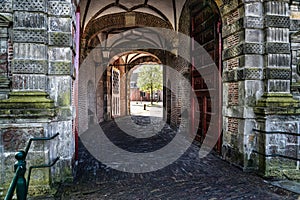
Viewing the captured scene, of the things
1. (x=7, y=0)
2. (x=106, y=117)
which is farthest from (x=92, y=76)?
(x=7, y=0)

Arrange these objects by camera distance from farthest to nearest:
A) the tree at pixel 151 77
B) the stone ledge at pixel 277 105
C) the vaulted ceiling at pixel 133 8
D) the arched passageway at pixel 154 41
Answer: the tree at pixel 151 77, the vaulted ceiling at pixel 133 8, the arched passageway at pixel 154 41, the stone ledge at pixel 277 105

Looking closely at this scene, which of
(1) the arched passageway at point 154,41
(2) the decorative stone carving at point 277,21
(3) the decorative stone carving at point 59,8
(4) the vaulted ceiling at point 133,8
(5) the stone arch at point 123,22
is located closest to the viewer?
(3) the decorative stone carving at point 59,8

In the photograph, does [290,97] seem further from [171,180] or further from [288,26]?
[171,180]

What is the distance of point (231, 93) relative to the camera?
5375mm

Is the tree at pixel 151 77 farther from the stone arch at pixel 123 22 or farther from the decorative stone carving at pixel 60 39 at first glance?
the decorative stone carving at pixel 60 39

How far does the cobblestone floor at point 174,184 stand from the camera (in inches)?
146

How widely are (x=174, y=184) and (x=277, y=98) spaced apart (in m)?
2.71

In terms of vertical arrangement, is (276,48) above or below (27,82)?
above

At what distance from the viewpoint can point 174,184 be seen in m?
4.19

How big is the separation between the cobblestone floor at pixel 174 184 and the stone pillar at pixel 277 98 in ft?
2.16

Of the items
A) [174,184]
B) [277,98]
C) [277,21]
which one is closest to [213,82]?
[277,98]

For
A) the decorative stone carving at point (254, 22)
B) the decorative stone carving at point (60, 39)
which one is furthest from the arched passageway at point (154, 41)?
the decorative stone carving at point (60, 39)

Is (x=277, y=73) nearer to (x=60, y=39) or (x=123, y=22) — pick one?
(x=60, y=39)

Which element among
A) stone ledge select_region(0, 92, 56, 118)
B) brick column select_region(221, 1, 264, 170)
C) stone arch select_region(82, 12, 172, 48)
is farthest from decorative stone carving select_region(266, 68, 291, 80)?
stone arch select_region(82, 12, 172, 48)
